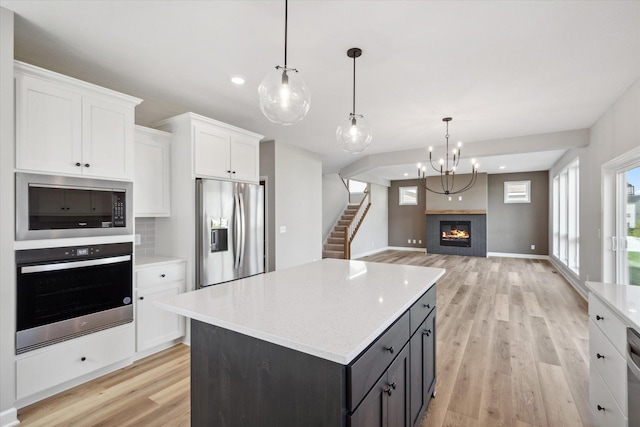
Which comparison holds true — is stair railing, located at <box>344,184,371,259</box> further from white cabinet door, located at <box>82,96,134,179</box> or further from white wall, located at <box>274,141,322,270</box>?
white cabinet door, located at <box>82,96,134,179</box>

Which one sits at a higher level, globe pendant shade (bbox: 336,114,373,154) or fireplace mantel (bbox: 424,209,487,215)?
globe pendant shade (bbox: 336,114,373,154)

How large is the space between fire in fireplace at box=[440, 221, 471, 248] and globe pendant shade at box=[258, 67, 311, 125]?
9.01 meters

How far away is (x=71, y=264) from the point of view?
2.29 metres

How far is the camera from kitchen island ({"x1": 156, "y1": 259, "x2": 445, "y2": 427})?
3.48ft

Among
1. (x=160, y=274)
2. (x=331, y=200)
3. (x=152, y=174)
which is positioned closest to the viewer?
(x=160, y=274)

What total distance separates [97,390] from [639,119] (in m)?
5.29

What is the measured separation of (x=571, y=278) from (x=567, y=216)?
1397mm

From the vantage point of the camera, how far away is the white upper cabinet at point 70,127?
2.08m

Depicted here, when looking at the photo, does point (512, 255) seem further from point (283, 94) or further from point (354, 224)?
point (283, 94)

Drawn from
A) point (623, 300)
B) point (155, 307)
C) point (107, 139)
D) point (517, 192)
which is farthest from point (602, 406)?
point (517, 192)

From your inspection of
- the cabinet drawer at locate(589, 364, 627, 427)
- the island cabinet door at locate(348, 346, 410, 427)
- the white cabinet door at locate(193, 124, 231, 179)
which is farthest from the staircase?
the island cabinet door at locate(348, 346, 410, 427)

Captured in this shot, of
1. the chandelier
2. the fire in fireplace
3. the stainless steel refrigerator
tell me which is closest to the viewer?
the stainless steel refrigerator

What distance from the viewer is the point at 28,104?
209 cm

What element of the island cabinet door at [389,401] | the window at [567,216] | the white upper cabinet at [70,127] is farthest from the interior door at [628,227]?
the white upper cabinet at [70,127]
